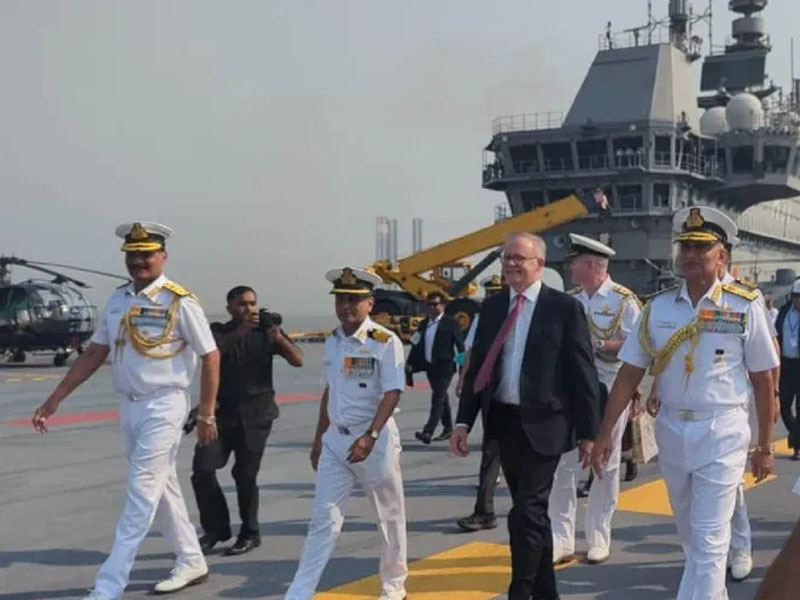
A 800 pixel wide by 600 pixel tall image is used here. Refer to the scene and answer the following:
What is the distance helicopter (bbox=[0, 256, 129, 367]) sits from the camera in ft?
85.6

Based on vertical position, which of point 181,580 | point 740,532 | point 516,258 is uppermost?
point 516,258

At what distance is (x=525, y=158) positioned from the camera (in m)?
52.7

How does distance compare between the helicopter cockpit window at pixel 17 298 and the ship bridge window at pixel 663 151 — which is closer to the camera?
the helicopter cockpit window at pixel 17 298

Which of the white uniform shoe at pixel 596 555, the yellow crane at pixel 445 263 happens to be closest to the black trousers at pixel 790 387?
the white uniform shoe at pixel 596 555

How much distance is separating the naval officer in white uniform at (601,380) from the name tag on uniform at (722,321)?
1.53 m

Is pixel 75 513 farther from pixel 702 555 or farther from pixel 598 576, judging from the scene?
pixel 702 555

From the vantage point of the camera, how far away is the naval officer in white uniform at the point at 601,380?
246 inches

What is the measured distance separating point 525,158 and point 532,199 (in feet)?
6.91

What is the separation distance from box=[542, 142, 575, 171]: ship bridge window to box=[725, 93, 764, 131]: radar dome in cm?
1058

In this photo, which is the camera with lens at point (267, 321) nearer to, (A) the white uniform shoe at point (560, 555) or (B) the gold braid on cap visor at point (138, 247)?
(B) the gold braid on cap visor at point (138, 247)

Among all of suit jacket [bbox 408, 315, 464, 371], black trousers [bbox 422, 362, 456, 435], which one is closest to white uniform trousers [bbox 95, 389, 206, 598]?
black trousers [bbox 422, 362, 456, 435]

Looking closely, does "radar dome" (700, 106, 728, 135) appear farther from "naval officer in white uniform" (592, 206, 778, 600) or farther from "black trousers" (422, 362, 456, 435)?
"naval officer in white uniform" (592, 206, 778, 600)

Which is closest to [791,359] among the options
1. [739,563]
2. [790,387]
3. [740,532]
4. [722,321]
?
[790,387]

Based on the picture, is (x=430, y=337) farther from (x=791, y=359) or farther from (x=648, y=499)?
(x=648, y=499)
